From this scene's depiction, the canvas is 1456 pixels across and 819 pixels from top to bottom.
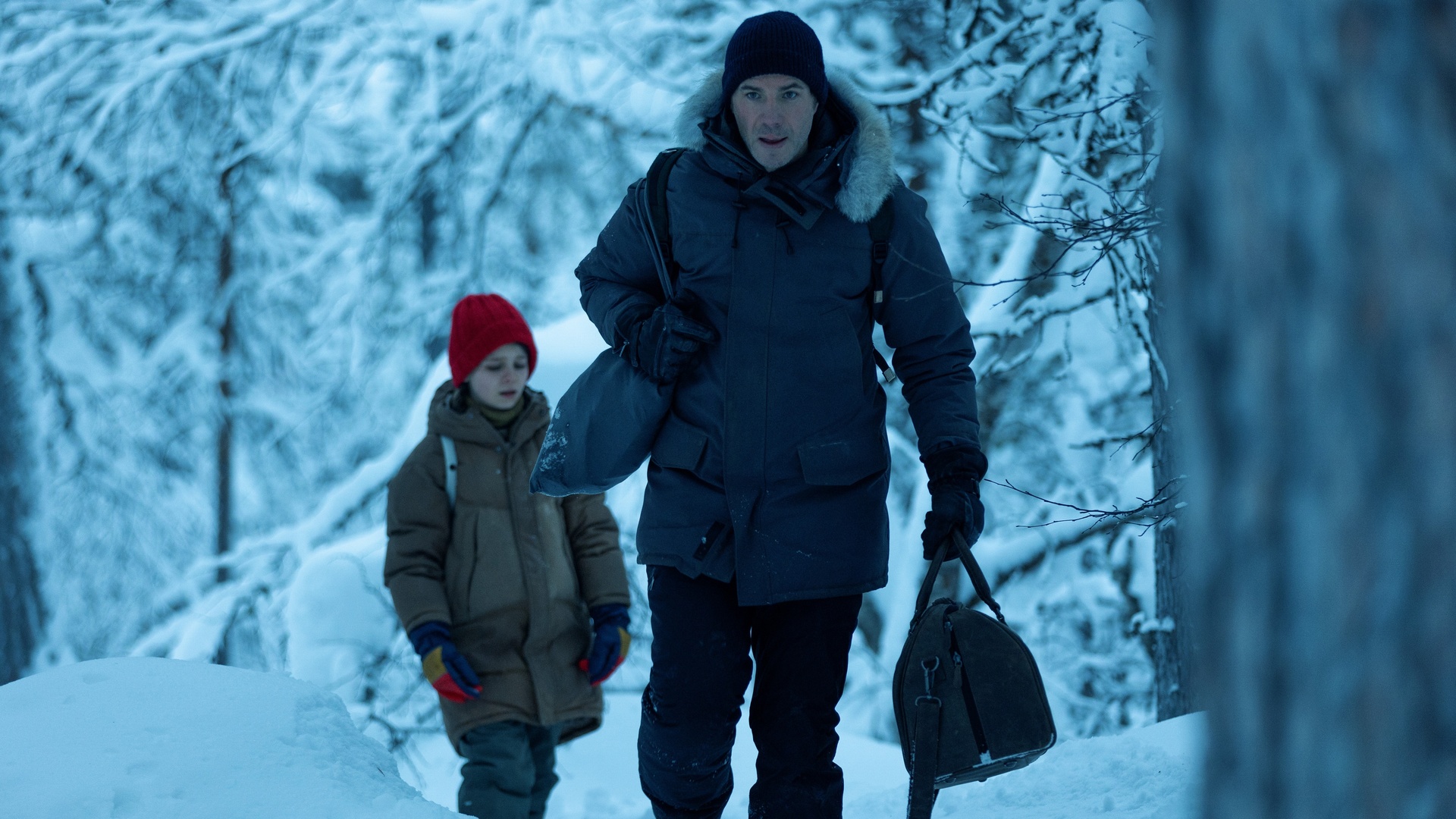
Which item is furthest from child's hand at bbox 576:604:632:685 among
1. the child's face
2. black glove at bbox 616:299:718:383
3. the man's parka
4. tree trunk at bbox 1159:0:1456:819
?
tree trunk at bbox 1159:0:1456:819

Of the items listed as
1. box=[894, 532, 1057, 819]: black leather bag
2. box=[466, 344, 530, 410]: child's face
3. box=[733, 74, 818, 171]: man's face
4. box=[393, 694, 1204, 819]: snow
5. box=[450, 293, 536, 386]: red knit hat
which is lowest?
box=[393, 694, 1204, 819]: snow

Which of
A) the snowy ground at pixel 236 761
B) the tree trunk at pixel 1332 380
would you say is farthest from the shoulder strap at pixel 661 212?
the tree trunk at pixel 1332 380

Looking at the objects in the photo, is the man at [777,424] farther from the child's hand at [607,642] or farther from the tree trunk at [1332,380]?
the tree trunk at [1332,380]

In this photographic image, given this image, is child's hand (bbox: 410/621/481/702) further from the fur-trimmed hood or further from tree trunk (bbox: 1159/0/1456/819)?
tree trunk (bbox: 1159/0/1456/819)

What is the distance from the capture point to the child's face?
130 inches

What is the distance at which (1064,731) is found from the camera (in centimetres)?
728

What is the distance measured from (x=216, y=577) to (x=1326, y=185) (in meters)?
9.44

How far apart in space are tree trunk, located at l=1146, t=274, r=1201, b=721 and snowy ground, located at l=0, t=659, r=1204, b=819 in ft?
1.90

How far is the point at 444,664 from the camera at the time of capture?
9.72ft

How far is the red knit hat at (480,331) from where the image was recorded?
3.30 m

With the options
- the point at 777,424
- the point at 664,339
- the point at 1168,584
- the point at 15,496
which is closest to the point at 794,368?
the point at 777,424

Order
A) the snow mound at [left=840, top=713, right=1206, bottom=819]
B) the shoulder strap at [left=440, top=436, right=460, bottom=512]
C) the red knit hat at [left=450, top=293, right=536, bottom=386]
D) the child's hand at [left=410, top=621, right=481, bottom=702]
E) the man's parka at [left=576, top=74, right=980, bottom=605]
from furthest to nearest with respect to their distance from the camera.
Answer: the red knit hat at [left=450, top=293, right=536, bottom=386] < the shoulder strap at [left=440, top=436, right=460, bottom=512] < the child's hand at [left=410, top=621, right=481, bottom=702] < the snow mound at [left=840, top=713, right=1206, bottom=819] < the man's parka at [left=576, top=74, right=980, bottom=605]

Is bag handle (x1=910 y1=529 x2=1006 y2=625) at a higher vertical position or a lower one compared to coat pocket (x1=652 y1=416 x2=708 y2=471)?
lower

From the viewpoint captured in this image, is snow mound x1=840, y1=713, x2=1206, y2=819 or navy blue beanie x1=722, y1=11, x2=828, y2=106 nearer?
navy blue beanie x1=722, y1=11, x2=828, y2=106
